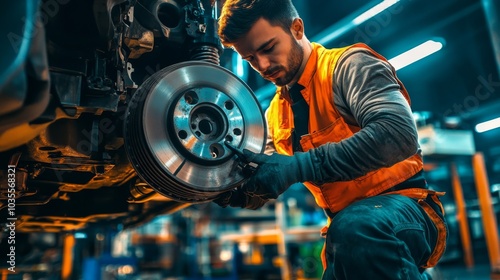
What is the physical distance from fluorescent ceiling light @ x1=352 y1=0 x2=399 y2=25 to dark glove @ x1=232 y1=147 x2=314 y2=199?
13.0 feet

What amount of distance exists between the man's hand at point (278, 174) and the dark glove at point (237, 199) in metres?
0.20

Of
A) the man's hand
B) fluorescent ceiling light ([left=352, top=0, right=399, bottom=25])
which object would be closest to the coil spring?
the man's hand

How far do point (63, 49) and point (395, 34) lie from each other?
5837 millimetres

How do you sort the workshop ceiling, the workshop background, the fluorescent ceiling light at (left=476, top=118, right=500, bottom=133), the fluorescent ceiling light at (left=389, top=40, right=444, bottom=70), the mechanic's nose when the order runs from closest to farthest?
the mechanic's nose → the workshop background → the workshop ceiling → the fluorescent ceiling light at (left=389, top=40, right=444, bottom=70) → the fluorescent ceiling light at (left=476, top=118, right=500, bottom=133)

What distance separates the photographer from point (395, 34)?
6188mm

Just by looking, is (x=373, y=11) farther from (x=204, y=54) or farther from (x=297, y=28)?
(x=204, y=54)

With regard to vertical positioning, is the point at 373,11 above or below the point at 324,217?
above

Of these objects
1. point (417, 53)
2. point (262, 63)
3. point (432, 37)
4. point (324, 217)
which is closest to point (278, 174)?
point (262, 63)

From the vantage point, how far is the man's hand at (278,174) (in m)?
1.19

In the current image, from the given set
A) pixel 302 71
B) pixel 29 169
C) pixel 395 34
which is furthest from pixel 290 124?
pixel 395 34

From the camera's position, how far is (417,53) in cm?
659

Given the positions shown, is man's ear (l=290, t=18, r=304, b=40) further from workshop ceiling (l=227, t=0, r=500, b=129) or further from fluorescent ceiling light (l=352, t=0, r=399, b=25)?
fluorescent ceiling light (l=352, t=0, r=399, b=25)

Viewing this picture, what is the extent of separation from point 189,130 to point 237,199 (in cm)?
39

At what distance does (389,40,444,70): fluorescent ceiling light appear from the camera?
645cm
